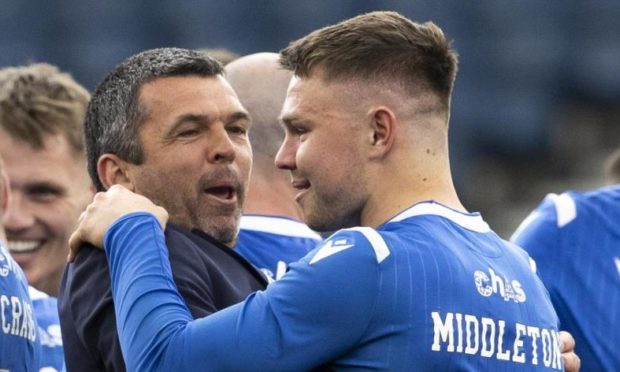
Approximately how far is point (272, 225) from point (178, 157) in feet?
3.68

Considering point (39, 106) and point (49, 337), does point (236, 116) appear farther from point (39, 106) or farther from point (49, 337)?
point (39, 106)

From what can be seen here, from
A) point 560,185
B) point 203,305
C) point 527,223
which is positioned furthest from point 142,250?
point 560,185

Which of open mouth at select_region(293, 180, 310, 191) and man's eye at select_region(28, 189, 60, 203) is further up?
open mouth at select_region(293, 180, 310, 191)

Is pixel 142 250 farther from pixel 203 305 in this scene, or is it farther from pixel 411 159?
pixel 411 159

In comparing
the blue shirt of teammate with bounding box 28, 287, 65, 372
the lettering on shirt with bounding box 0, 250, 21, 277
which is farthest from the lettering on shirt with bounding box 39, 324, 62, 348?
the lettering on shirt with bounding box 0, 250, 21, 277

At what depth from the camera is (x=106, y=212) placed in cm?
326

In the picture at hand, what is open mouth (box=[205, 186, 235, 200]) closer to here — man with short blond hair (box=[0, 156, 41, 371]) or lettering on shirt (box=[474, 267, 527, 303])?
man with short blond hair (box=[0, 156, 41, 371])

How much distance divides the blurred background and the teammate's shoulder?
7110 mm

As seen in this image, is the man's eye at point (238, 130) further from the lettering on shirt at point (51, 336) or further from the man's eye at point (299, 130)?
the lettering on shirt at point (51, 336)

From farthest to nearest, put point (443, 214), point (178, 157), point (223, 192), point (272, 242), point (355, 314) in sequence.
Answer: point (272, 242), point (223, 192), point (178, 157), point (443, 214), point (355, 314)

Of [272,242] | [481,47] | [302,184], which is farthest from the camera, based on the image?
[481,47]

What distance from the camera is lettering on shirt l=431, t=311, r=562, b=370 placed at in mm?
2934

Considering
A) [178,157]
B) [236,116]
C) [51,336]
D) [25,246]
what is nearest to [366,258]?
[178,157]

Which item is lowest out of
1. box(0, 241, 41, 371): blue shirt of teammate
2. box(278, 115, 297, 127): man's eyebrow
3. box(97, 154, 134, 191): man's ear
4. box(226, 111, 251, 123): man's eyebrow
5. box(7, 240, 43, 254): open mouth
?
box(7, 240, 43, 254): open mouth
